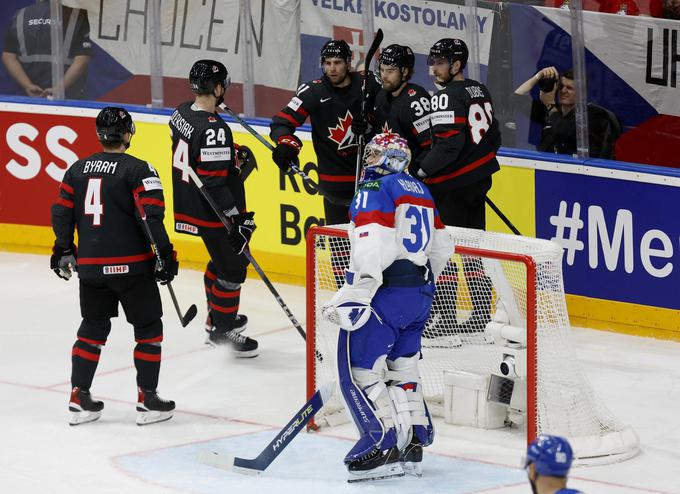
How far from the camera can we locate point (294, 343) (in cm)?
Answer: 748

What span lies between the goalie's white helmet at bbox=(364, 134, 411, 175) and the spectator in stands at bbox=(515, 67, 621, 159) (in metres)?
2.73

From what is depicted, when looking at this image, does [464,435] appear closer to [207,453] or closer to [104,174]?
[207,453]

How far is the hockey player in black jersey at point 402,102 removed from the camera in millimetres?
7039

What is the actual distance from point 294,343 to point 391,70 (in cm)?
156

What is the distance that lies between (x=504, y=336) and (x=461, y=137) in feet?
5.14

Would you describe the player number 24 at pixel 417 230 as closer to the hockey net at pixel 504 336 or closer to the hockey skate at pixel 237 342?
the hockey net at pixel 504 336

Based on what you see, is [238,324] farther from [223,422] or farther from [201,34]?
[201,34]

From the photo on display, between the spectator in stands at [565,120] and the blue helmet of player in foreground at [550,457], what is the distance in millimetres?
4653

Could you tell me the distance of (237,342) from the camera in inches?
282

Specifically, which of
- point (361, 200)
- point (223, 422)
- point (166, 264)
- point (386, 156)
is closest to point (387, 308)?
point (361, 200)

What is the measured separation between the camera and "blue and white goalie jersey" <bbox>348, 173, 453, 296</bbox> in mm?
4969

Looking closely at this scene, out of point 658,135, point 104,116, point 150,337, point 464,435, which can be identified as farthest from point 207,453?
point 658,135

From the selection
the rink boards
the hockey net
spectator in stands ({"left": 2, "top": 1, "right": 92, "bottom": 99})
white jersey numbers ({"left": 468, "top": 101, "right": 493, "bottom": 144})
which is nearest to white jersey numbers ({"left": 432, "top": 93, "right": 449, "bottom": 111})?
white jersey numbers ({"left": 468, "top": 101, "right": 493, "bottom": 144})

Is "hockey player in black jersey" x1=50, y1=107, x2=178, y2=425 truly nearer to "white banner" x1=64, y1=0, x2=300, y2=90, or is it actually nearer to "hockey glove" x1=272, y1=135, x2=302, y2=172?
"hockey glove" x1=272, y1=135, x2=302, y2=172
